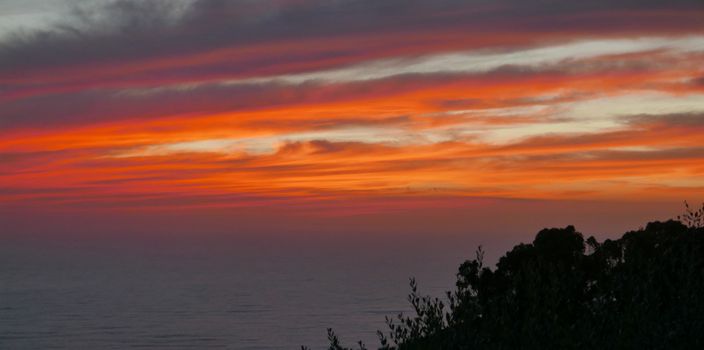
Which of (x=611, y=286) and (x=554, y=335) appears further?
(x=611, y=286)

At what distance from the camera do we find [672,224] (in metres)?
38.5

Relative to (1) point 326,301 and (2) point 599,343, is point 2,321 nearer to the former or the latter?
(1) point 326,301

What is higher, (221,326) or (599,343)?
(221,326)

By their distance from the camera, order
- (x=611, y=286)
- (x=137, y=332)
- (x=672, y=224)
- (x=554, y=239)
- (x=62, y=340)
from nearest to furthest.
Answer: (x=611, y=286)
(x=672, y=224)
(x=554, y=239)
(x=62, y=340)
(x=137, y=332)

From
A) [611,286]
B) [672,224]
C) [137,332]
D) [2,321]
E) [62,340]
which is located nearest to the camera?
[611,286]

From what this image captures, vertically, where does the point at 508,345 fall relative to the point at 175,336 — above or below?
below

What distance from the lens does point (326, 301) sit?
19812 centimetres

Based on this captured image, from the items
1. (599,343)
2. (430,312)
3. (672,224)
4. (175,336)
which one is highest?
(175,336)

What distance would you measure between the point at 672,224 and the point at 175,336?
111810 mm

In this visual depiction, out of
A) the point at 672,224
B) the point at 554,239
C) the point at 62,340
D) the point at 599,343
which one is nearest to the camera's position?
the point at 599,343

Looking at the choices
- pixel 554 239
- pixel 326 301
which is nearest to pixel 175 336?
pixel 326 301

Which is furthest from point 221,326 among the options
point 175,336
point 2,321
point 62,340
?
point 2,321

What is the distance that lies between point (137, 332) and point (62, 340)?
15555 mm

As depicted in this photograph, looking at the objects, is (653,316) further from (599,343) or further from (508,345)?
(508,345)
